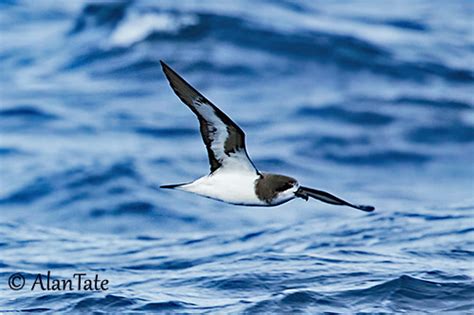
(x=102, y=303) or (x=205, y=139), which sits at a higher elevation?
(x=205, y=139)

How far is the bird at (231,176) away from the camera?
7156mm

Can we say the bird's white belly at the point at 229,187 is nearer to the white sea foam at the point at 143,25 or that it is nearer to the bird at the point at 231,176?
the bird at the point at 231,176

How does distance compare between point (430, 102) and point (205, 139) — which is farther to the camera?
point (430, 102)

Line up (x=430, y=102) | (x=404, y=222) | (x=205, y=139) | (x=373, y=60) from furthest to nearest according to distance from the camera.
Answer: (x=373, y=60) → (x=430, y=102) → (x=404, y=222) → (x=205, y=139)

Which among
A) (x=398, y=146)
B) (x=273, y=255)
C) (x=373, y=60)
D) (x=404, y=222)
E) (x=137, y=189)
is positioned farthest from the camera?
(x=373, y=60)

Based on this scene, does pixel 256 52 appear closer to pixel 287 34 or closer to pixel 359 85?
pixel 287 34

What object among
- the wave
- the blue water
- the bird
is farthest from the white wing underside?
the wave

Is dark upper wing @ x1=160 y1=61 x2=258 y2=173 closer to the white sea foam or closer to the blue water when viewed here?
the blue water

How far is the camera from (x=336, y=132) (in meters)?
18.5

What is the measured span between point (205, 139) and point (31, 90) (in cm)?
1398

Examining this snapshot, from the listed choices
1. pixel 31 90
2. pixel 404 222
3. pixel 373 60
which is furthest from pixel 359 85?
pixel 404 222

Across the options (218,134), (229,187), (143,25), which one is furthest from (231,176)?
(143,25)

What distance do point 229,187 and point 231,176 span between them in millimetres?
131

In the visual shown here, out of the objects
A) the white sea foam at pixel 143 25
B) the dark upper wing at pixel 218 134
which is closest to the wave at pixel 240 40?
the white sea foam at pixel 143 25
